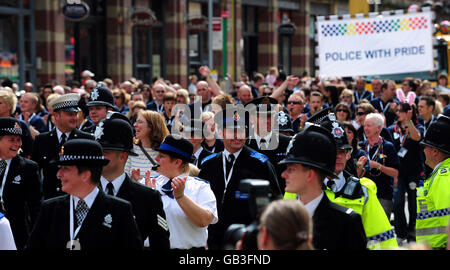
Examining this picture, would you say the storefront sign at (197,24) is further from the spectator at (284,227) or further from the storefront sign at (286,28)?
the spectator at (284,227)

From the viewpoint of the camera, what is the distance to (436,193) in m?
6.28

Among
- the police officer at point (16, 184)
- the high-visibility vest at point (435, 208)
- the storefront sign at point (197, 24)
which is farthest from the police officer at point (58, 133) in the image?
the storefront sign at point (197, 24)

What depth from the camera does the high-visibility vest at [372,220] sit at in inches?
208

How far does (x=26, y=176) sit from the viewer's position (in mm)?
7934

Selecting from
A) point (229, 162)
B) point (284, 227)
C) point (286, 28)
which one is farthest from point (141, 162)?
point (286, 28)

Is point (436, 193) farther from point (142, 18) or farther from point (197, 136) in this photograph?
point (142, 18)

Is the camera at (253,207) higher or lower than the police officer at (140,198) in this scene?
higher

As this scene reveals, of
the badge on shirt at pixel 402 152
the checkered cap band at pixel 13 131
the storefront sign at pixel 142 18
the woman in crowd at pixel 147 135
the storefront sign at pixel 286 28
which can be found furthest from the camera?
the storefront sign at pixel 286 28

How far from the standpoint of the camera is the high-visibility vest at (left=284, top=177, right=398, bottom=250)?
527 centimetres

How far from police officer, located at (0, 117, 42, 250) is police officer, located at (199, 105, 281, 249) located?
75.1 inches

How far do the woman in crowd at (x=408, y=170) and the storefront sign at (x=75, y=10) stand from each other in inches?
528

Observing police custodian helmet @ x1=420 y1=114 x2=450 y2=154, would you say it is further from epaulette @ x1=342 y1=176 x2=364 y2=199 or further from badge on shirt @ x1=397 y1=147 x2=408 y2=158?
badge on shirt @ x1=397 y1=147 x2=408 y2=158
